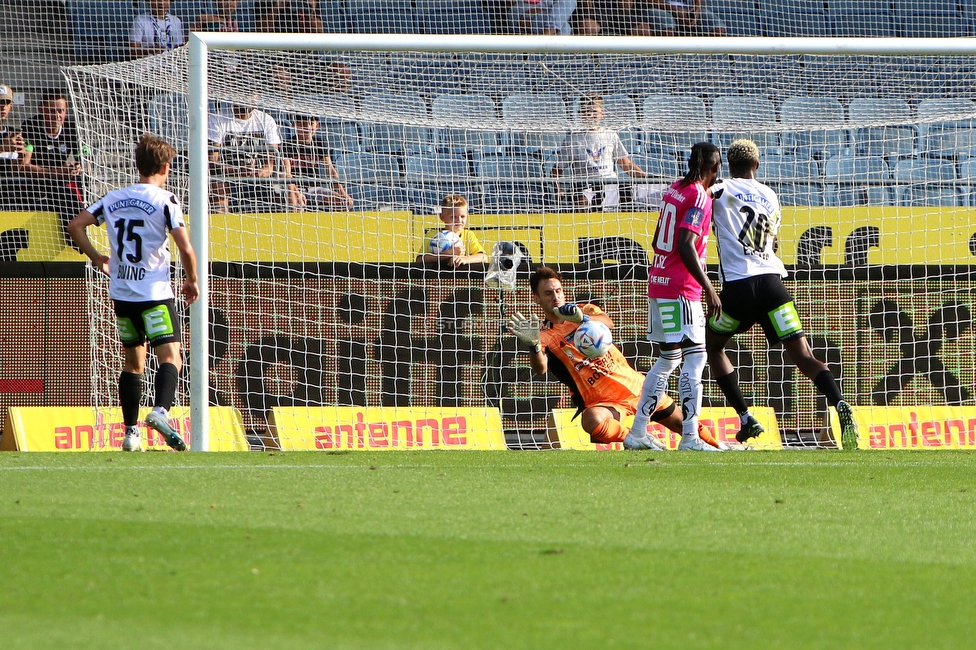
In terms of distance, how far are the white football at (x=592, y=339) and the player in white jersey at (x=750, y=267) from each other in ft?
2.86

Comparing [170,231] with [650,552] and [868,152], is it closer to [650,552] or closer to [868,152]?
[650,552]

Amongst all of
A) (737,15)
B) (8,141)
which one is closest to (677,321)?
(8,141)

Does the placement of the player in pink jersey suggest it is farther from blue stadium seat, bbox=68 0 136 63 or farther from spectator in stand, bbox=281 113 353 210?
blue stadium seat, bbox=68 0 136 63

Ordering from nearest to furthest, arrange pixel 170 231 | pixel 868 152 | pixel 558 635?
pixel 558 635 < pixel 170 231 < pixel 868 152

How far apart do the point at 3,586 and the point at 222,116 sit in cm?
739

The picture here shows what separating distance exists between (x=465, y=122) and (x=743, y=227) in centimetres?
388

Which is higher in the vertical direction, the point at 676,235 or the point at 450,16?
the point at 450,16

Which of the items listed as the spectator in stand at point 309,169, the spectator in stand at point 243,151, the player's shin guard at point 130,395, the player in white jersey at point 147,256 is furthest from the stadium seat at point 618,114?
the player's shin guard at point 130,395

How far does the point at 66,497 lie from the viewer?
201 inches

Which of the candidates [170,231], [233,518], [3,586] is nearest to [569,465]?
[233,518]

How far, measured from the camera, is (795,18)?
56.0 ft

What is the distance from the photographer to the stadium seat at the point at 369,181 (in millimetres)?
10977

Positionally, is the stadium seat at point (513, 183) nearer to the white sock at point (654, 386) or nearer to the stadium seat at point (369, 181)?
the stadium seat at point (369, 181)

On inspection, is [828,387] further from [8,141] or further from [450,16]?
[450,16]
